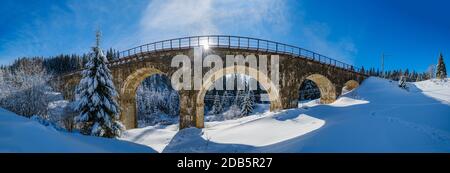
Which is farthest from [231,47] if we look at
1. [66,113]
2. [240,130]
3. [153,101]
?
[153,101]

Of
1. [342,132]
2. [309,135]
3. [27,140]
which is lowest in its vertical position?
[309,135]

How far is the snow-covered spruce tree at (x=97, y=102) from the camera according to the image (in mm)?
16359

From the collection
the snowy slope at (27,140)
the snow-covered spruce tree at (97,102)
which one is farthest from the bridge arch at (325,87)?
the snowy slope at (27,140)

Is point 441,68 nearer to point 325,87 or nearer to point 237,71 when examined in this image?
point 325,87

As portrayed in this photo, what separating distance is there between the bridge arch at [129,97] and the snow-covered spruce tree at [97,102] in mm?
7475

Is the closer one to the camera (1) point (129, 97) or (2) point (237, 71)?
(2) point (237, 71)

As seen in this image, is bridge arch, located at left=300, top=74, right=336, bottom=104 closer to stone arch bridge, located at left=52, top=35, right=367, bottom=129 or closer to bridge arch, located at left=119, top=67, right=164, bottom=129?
stone arch bridge, located at left=52, top=35, right=367, bottom=129

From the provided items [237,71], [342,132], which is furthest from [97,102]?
[342,132]

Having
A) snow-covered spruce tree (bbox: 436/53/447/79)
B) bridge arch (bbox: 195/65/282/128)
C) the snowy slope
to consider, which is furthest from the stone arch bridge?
snow-covered spruce tree (bbox: 436/53/447/79)

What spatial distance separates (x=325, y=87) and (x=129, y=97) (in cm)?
1782

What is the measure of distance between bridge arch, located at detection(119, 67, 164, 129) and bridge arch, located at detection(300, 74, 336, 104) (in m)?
14.1

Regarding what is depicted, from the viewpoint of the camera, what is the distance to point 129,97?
84.9 feet

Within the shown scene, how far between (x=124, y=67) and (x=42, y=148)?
19654mm
